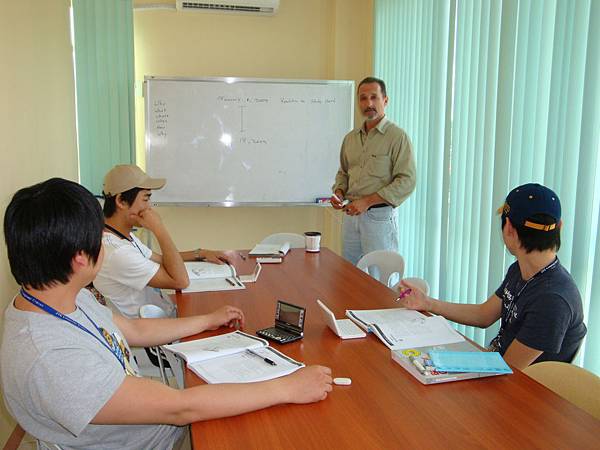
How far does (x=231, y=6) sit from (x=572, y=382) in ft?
13.3

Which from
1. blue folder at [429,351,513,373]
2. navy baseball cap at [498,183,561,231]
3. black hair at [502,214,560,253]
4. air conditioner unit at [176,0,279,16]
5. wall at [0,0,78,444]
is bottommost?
blue folder at [429,351,513,373]

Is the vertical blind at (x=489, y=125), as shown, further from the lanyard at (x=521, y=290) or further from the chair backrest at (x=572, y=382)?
the chair backrest at (x=572, y=382)

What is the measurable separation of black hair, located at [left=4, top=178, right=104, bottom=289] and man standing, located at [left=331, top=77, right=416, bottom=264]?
2.54 metres

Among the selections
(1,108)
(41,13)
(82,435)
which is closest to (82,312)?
(82,435)

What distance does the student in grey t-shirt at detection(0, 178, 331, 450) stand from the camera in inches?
41.1

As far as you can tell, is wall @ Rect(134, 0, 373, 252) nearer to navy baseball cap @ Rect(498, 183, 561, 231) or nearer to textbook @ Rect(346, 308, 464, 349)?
textbook @ Rect(346, 308, 464, 349)

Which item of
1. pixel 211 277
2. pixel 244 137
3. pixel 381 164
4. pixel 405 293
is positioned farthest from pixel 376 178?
pixel 405 293

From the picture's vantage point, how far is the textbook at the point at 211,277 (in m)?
2.32

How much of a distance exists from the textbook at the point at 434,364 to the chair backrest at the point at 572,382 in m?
0.10

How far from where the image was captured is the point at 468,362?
144cm

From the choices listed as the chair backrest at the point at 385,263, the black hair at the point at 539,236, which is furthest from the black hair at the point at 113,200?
the black hair at the point at 539,236

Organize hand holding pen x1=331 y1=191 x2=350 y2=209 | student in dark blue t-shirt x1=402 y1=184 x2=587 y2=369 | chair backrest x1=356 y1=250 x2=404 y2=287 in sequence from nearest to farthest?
student in dark blue t-shirt x1=402 y1=184 x2=587 y2=369, chair backrest x1=356 y1=250 x2=404 y2=287, hand holding pen x1=331 y1=191 x2=350 y2=209

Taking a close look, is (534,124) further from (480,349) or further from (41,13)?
(41,13)

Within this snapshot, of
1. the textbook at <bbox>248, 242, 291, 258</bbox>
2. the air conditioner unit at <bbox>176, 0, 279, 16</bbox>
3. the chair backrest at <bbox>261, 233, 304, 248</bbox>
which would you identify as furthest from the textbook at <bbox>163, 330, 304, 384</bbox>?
the air conditioner unit at <bbox>176, 0, 279, 16</bbox>
